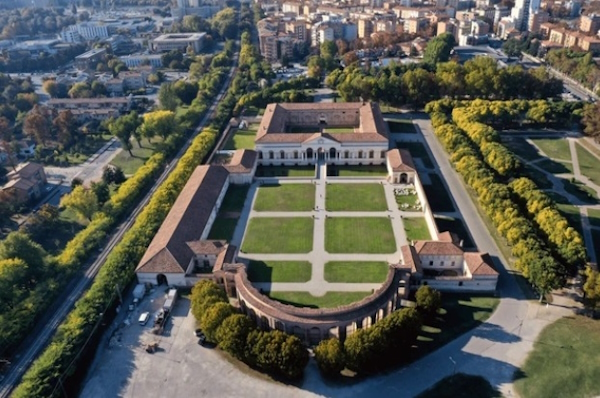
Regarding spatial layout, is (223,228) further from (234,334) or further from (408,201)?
(408,201)

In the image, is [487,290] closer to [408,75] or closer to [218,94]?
[408,75]

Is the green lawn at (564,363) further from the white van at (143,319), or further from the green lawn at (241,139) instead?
the green lawn at (241,139)

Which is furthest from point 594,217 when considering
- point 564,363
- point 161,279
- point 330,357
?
point 161,279

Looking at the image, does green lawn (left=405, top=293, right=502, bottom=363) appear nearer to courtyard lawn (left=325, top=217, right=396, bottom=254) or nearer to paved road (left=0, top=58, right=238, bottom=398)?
courtyard lawn (left=325, top=217, right=396, bottom=254)

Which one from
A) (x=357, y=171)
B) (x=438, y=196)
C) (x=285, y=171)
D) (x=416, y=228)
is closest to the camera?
(x=416, y=228)

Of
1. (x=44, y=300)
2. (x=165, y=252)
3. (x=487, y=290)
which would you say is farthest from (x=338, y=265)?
(x=44, y=300)

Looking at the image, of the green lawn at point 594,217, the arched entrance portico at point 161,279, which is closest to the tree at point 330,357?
the arched entrance portico at point 161,279
